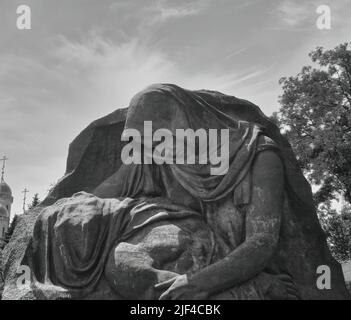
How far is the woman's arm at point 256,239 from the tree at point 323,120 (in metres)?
11.3

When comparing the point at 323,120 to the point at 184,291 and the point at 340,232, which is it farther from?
the point at 184,291

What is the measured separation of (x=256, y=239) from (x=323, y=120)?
43.9 feet

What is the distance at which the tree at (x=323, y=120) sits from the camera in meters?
15.9

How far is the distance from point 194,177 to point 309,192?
1482mm

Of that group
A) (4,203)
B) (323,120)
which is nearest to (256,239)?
(323,120)

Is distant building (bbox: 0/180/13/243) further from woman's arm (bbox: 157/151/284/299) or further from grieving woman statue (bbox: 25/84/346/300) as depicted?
woman's arm (bbox: 157/151/284/299)

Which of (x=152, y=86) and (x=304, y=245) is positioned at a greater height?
(x=152, y=86)

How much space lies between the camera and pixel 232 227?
16.7 ft

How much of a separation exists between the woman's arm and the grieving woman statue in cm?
1

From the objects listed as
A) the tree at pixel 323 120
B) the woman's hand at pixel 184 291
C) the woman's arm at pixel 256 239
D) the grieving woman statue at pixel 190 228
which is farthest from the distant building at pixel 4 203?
the woman's hand at pixel 184 291

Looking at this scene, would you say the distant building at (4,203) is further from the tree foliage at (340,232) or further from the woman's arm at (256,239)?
the woman's arm at (256,239)

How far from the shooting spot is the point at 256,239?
4.79 m

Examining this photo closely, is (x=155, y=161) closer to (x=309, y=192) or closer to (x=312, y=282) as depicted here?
(x=309, y=192)
